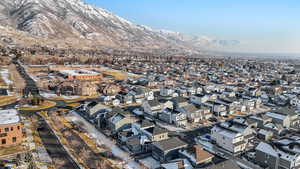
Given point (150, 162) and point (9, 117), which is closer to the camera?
point (150, 162)

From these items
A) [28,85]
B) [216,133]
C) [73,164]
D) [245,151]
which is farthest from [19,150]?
[28,85]

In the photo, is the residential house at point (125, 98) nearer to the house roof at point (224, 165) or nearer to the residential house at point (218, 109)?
the residential house at point (218, 109)

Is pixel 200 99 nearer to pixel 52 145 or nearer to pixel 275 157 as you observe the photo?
pixel 275 157

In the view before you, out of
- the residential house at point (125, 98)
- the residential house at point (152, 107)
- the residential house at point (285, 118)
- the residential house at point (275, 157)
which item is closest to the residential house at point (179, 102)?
the residential house at point (152, 107)

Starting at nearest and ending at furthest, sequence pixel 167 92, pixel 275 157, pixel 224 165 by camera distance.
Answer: pixel 224 165 → pixel 275 157 → pixel 167 92

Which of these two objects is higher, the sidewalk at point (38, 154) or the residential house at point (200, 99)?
the residential house at point (200, 99)

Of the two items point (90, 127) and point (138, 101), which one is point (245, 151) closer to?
point (90, 127)

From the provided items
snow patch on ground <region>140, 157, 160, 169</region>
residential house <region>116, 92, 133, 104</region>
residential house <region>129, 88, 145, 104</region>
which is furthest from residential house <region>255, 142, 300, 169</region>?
residential house <region>116, 92, 133, 104</region>

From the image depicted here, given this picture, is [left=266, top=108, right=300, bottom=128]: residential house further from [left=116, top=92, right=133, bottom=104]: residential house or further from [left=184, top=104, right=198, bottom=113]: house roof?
[left=116, top=92, right=133, bottom=104]: residential house

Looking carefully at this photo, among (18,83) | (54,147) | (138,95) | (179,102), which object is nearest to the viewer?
(54,147)

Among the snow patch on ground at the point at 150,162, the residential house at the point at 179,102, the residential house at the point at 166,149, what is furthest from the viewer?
the residential house at the point at 179,102

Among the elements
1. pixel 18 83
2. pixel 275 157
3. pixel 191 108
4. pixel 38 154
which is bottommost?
pixel 38 154

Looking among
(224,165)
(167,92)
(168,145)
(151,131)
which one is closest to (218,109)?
(167,92)
